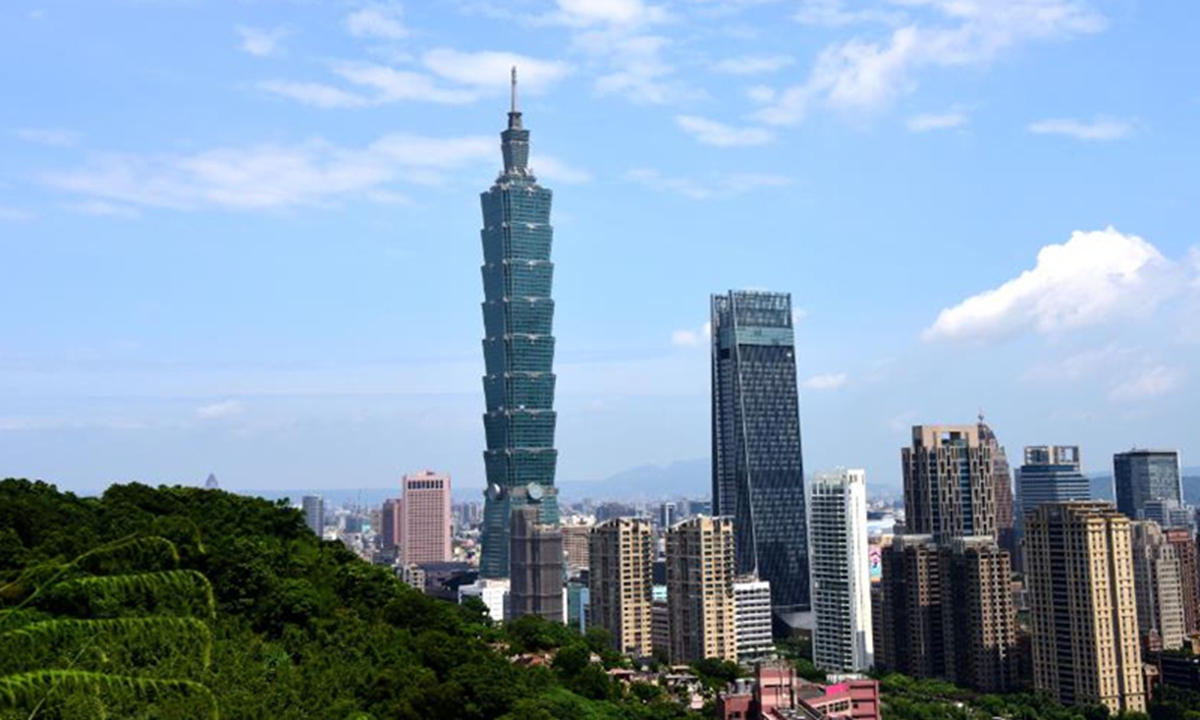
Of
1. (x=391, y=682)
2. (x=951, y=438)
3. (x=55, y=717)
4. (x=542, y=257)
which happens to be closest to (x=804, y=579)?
(x=951, y=438)

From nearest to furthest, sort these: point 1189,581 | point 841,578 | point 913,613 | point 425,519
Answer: point 913,613 → point 841,578 → point 1189,581 → point 425,519

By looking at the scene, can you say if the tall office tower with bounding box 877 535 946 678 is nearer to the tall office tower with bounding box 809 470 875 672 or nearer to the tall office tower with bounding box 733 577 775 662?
the tall office tower with bounding box 809 470 875 672

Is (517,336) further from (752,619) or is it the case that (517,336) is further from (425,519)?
(425,519)

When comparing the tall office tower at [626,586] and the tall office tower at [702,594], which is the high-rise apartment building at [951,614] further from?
the tall office tower at [626,586]

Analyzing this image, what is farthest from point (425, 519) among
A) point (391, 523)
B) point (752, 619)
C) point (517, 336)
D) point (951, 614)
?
point (951, 614)

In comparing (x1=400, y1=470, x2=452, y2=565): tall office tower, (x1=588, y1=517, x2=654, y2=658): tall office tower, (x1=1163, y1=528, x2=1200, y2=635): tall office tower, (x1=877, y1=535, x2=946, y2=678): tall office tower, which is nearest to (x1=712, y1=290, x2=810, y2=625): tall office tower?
(x1=588, y1=517, x2=654, y2=658): tall office tower
